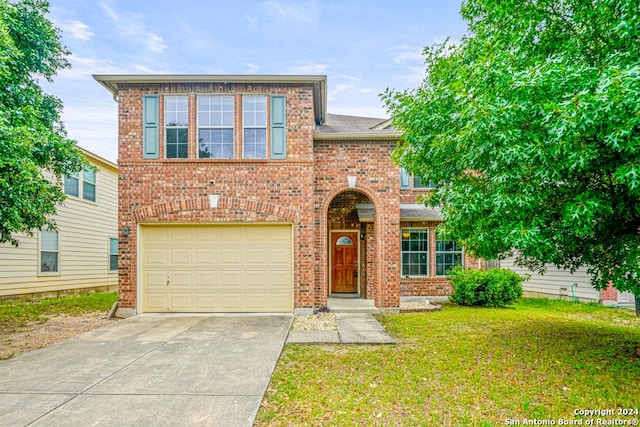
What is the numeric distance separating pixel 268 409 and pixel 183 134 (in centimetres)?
736

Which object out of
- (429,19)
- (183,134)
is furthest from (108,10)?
(429,19)

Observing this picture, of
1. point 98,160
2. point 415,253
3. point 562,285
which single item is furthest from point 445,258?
point 98,160

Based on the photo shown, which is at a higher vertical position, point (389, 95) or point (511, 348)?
point (389, 95)

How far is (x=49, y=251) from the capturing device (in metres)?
13.7

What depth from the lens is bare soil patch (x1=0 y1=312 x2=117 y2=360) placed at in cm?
674

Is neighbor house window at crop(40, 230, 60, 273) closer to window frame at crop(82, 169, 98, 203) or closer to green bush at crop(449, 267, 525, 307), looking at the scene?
window frame at crop(82, 169, 98, 203)

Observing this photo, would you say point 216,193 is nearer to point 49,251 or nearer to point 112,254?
point 49,251

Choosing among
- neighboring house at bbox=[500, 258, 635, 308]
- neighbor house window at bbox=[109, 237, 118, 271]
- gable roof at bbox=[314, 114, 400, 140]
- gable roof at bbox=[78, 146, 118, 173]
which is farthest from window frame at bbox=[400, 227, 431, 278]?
neighbor house window at bbox=[109, 237, 118, 271]

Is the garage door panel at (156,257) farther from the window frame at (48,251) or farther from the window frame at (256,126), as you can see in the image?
the window frame at (48,251)

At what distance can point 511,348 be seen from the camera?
6410 mm

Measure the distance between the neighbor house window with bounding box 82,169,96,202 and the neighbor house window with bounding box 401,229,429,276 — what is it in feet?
42.4

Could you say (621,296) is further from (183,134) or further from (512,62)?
(183,134)

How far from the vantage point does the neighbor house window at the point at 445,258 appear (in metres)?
12.7

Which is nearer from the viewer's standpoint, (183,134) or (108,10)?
(183,134)
